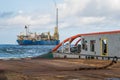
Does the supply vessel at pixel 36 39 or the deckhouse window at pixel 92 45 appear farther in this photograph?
the supply vessel at pixel 36 39

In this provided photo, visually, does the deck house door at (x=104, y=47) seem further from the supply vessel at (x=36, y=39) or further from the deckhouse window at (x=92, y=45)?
the supply vessel at (x=36, y=39)

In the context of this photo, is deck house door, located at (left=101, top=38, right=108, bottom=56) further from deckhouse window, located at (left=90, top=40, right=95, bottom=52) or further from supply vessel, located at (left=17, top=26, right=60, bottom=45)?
supply vessel, located at (left=17, top=26, right=60, bottom=45)

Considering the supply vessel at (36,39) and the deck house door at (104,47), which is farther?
the supply vessel at (36,39)

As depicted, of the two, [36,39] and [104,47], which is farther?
[36,39]

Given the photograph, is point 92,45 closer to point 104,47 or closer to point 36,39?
point 104,47

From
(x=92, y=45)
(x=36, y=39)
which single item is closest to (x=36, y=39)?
(x=36, y=39)

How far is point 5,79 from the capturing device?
69.1 feet

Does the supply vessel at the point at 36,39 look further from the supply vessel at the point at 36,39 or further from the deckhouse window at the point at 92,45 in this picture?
the deckhouse window at the point at 92,45

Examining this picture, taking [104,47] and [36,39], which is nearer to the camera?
[104,47]

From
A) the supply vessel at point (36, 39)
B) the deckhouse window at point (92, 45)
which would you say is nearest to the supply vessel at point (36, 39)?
the supply vessel at point (36, 39)

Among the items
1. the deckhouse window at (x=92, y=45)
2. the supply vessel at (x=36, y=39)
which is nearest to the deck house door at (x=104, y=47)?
the deckhouse window at (x=92, y=45)

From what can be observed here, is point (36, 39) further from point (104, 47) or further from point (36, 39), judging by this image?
point (104, 47)

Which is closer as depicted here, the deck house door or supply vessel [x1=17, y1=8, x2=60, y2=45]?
the deck house door

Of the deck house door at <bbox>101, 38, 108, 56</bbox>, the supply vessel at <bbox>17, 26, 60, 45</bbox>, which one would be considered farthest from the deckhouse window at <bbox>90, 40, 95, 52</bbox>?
the supply vessel at <bbox>17, 26, 60, 45</bbox>
